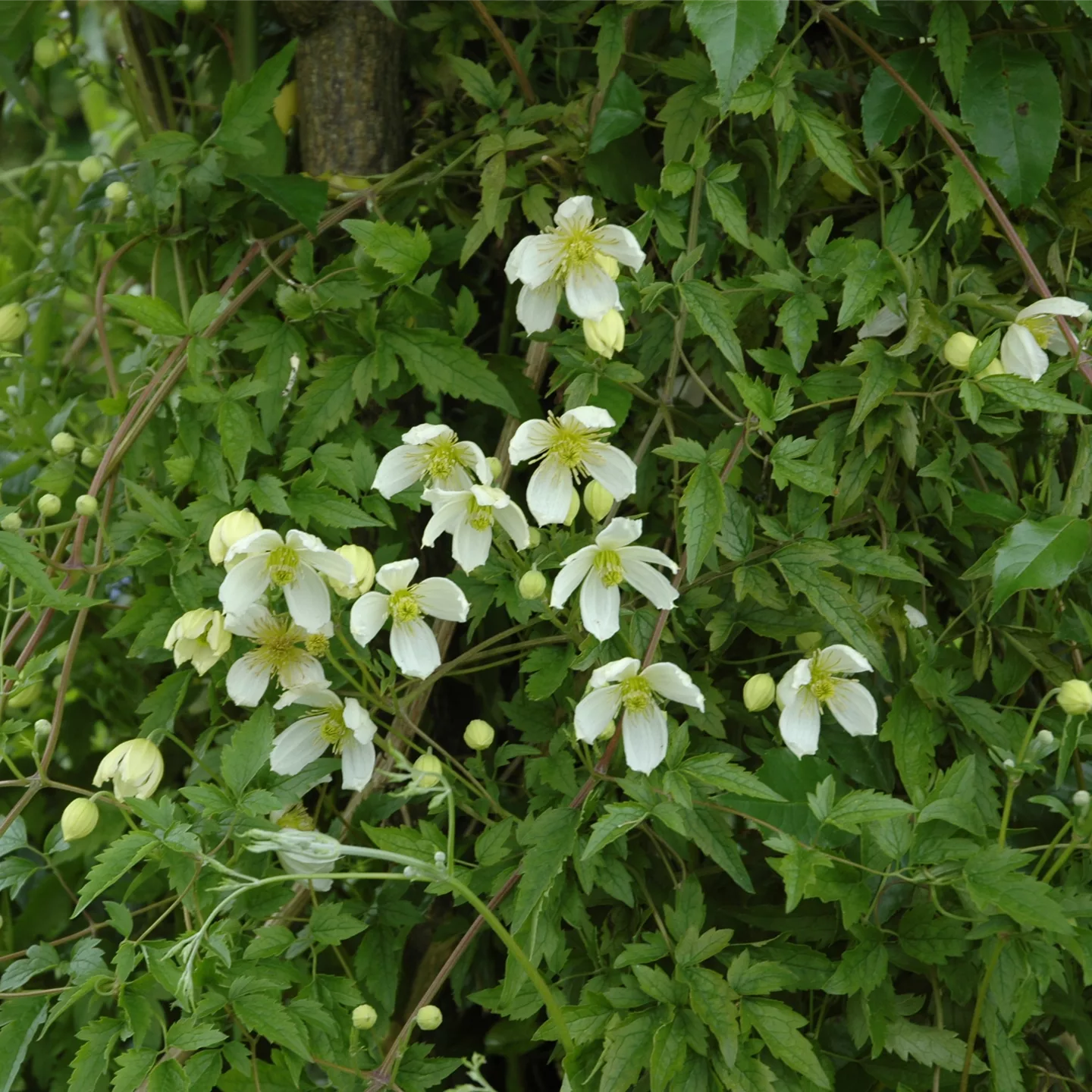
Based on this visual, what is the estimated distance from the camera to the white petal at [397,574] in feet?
2.99

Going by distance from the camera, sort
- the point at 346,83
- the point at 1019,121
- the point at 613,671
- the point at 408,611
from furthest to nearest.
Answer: the point at 346,83 → the point at 1019,121 → the point at 408,611 → the point at 613,671

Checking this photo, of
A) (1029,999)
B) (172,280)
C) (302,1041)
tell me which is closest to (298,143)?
(172,280)

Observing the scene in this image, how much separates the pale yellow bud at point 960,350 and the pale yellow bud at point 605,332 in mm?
267

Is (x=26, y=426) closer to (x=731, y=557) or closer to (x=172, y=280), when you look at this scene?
(x=172, y=280)

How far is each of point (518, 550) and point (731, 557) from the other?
17 cm

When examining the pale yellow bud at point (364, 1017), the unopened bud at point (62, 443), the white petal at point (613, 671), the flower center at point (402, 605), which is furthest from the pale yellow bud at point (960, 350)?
the unopened bud at point (62, 443)

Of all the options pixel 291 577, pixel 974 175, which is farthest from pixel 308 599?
pixel 974 175

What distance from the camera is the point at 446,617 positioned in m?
0.95

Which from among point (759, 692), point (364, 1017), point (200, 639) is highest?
point (200, 639)

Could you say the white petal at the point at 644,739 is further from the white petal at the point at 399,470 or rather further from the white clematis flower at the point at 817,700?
the white petal at the point at 399,470

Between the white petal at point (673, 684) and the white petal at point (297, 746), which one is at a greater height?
the white petal at point (673, 684)

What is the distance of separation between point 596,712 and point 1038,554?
0.35m

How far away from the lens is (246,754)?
2.98ft

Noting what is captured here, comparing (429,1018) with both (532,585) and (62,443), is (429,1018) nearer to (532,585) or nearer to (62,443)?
(532,585)
